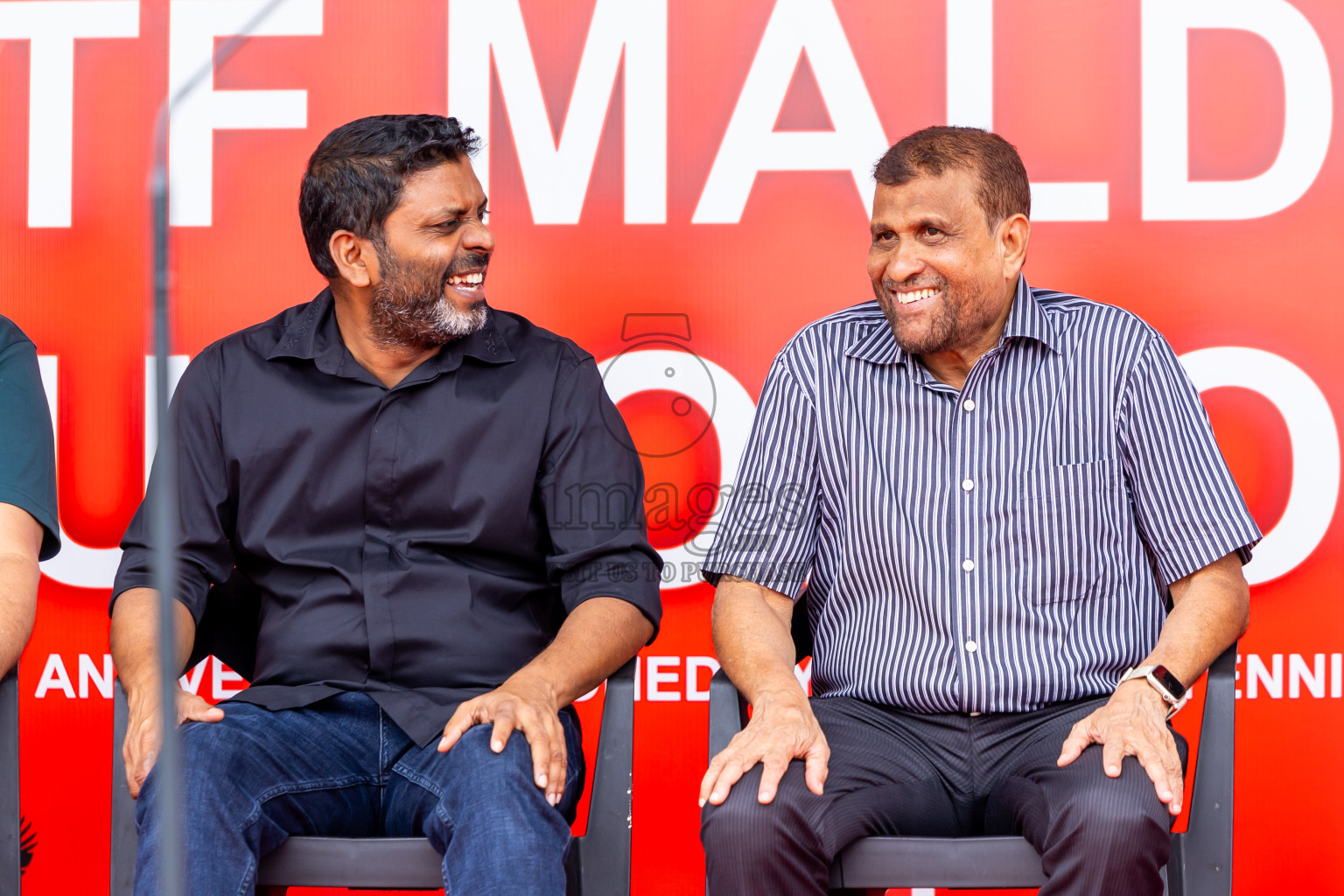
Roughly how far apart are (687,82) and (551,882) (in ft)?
5.35

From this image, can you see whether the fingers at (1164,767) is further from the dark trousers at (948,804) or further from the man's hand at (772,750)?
the man's hand at (772,750)

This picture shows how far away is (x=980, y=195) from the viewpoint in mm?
2043

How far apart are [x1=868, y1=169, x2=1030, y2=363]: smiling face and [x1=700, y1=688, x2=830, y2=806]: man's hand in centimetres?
60

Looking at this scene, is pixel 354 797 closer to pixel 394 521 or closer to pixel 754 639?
pixel 394 521

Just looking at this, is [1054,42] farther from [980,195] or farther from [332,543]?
[332,543]

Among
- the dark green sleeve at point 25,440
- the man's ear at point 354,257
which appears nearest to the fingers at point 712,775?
the man's ear at point 354,257

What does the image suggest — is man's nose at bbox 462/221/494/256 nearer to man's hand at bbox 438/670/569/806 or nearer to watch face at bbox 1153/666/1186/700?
man's hand at bbox 438/670/569/806

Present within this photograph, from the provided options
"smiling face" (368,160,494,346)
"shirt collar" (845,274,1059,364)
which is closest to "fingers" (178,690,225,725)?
"smiling face" (368,160,494,346)

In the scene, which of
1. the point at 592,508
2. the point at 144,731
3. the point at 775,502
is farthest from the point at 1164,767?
the point at 144,731

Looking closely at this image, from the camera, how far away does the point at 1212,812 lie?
5.70 feet

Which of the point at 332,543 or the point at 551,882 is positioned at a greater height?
the point at 332,543

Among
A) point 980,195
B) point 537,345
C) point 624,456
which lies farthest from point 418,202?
point 980,195

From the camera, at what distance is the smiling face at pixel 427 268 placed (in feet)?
7.09

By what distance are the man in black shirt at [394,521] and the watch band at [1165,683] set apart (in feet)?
2.36
